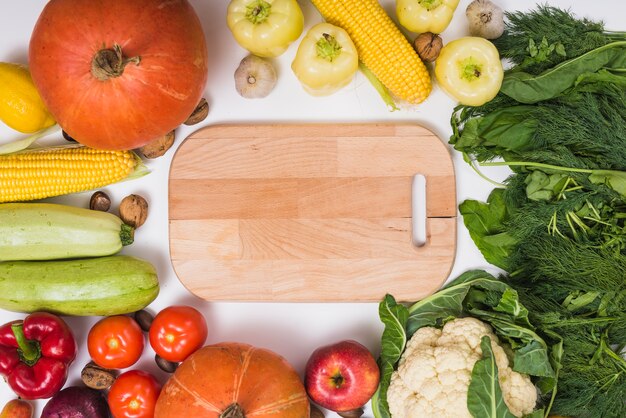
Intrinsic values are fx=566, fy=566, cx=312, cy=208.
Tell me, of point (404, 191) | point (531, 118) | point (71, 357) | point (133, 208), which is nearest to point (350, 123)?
point (404, 191)

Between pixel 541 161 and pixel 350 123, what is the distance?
441mm

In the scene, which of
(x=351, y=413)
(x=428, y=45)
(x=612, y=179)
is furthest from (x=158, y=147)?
(x=612, y=179)

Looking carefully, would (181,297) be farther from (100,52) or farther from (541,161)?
(541,161)

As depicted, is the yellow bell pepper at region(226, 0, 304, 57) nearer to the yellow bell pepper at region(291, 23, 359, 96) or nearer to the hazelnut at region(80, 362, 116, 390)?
the yellow bell pepper at region(291, 23, 359, 96)

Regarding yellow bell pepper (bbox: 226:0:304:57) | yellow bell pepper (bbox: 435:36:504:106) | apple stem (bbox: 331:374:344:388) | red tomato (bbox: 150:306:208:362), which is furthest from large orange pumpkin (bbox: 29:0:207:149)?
apple stem (bbox: 331:374:344:388)

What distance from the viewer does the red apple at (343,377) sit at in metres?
1.26

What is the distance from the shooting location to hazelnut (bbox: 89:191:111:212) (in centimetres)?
134

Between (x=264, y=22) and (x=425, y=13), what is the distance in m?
0.35

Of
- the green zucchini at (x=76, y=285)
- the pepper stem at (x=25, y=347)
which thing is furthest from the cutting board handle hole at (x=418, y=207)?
the pepper stem at (x=25, y=347)

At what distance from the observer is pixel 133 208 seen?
134 cm

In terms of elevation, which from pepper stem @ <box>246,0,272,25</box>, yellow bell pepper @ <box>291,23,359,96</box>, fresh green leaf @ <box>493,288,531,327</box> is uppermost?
pepper stem @ <box>246,0,272,25</box>

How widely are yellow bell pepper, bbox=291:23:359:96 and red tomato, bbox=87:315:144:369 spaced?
0.70 m

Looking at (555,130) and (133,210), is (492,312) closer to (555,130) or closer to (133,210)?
(555,130)

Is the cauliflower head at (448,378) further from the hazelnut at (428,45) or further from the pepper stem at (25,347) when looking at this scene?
the pepper stem at (25,347)
